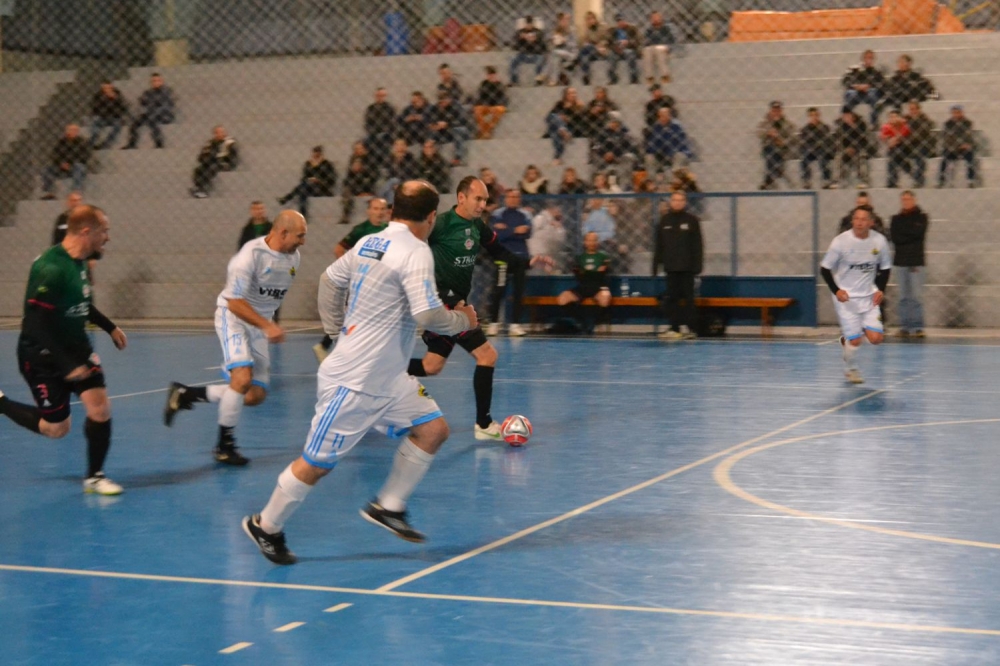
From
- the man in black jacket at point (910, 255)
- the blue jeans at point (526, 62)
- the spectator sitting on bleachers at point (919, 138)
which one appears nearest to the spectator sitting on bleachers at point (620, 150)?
the blue jeans at point (526, 62)

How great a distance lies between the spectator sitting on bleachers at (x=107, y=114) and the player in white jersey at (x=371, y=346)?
2399 centimetres

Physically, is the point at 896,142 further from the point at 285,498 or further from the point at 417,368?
the point at 285,498

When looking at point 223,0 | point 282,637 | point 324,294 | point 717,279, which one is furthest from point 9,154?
point 282,637

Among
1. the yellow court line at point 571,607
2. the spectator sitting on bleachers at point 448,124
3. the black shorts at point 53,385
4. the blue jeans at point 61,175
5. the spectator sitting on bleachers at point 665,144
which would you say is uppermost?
the spectator sitting on bleachers at point 448,124

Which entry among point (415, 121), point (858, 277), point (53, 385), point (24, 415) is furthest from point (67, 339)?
point (415, 121)

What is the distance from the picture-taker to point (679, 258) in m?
20.1

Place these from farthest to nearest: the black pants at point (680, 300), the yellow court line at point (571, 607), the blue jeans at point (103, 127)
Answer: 1. the blue jeans at point (103, 127)
2. the black pants at point (680, 300)
3. the yellow court line at point (571, 607)

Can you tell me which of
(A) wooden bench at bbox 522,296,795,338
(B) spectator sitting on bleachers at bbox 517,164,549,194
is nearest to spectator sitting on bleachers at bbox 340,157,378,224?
(B) spectator sitting on bleachers at bbox 517,164,549,194

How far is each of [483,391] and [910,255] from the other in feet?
39.7

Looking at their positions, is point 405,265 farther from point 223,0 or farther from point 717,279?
point 223,0

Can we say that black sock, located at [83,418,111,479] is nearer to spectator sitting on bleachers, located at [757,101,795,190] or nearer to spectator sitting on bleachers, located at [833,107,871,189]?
spectator sitting on bleachers, located at [757,101,795,190]

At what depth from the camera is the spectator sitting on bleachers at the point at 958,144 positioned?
22375 millimetres

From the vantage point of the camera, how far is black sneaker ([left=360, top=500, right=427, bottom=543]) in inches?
268

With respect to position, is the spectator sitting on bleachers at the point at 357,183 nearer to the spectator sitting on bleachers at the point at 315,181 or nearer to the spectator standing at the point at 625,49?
the spectator sitting on bleachers at the point at 315,181
